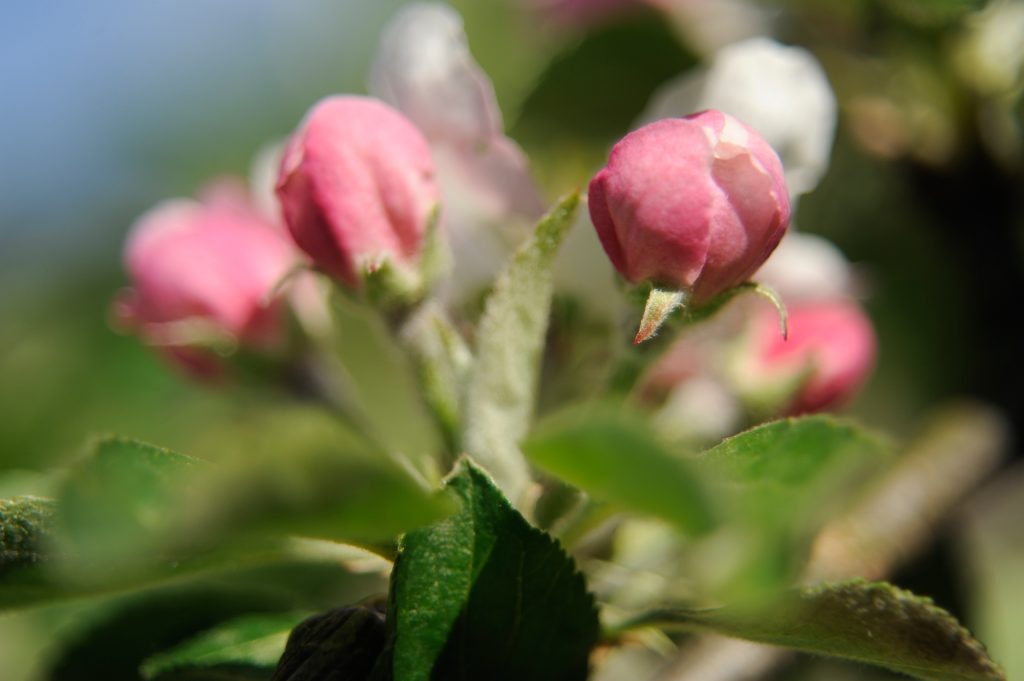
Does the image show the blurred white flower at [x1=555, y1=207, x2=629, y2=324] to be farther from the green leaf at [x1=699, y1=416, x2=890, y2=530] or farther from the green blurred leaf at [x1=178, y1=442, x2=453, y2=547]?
the green blurred leaf at [x1=178, y1=442, x2=453, y2=547]

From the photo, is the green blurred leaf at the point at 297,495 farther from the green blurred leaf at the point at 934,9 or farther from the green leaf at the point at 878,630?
the green blurred leaf at the point at 934,9

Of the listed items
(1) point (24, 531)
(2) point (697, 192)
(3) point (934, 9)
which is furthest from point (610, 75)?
(1) point (24, 531)

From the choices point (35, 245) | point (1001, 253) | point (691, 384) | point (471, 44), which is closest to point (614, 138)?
point (691, 384)

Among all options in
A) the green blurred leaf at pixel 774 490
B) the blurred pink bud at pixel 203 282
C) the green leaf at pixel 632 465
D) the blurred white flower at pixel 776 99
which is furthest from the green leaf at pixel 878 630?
the blurred pink bud at pixel 203 282

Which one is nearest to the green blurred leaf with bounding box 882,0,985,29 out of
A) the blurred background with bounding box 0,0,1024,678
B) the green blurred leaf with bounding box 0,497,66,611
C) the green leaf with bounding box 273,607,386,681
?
the blurred background with bounding box 0,0,1024,678

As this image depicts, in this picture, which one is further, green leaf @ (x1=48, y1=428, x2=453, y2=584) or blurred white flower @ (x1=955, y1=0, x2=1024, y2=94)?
blurred white flower @ (x1=955, y1=0, x2=1024, y2=94)

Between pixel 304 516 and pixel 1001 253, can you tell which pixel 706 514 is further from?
pixel 1001 253
